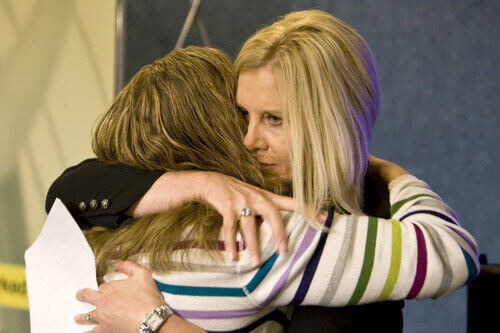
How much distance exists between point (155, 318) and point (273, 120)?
41 centimetres

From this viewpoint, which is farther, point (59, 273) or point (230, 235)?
point (59, 273)

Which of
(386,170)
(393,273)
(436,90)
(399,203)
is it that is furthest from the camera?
(436,90)

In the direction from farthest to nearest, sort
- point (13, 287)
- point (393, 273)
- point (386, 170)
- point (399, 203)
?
1. point (13, 287)
2. point (386, 170)
3. point (399, 203)
4. point (393, 273)

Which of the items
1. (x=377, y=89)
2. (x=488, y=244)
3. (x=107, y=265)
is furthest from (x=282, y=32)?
(x=488, y=244)

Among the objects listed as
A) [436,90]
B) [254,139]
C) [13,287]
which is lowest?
[13,287]

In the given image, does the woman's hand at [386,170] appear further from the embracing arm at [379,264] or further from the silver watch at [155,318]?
the silver watch at [155,318]

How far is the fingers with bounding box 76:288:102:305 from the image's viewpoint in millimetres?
934

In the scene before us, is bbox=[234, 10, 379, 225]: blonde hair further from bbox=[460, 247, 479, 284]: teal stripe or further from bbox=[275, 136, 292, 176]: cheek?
bbox=[460, 247, 479, 284]: teal stripe

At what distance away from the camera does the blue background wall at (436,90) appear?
2654mm

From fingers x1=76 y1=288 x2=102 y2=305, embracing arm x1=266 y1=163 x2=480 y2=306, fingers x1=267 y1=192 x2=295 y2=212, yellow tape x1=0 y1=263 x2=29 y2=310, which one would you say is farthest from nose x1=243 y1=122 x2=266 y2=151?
yellow tape x1=0 y1=263 x2=29 y2=310

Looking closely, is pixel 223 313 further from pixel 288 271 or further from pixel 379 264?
pixel 379 264

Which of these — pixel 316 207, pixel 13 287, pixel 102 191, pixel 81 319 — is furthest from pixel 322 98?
pixel 13 287

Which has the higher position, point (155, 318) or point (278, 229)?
point (278, 229)

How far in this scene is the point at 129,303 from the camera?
2.89 ft
